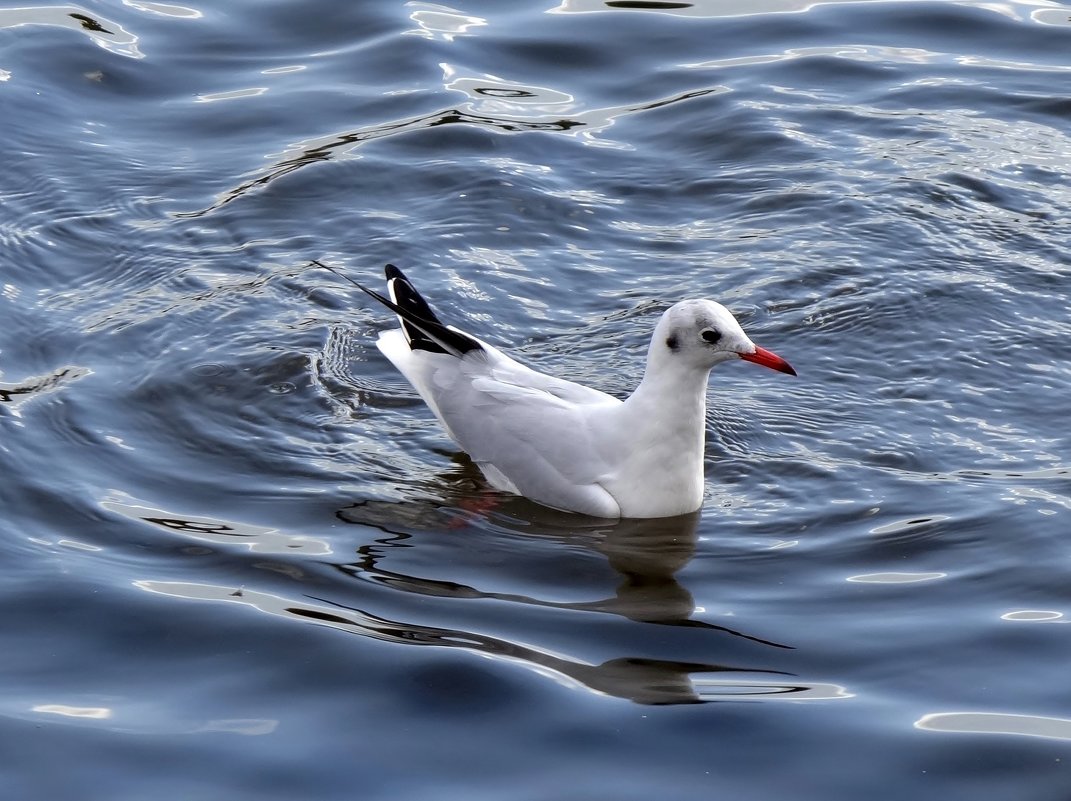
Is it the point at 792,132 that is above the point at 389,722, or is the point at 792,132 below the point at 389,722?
above

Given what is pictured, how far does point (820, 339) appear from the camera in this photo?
25.3 feet

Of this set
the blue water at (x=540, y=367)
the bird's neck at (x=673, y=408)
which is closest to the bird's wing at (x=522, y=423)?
the blue water at (x=540, y=367)

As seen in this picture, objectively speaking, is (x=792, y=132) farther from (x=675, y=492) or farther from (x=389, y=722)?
(x=389, y=722)

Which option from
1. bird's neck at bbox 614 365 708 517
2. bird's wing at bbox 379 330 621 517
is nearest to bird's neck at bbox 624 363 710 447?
bird's neck at bbox 614 365 708 517

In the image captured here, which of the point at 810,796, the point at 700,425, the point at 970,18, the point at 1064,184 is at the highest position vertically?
the point at 970,18

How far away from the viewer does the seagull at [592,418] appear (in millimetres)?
6285

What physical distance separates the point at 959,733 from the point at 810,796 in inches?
21.6

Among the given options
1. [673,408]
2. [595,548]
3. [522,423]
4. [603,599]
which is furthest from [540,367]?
[603,599]

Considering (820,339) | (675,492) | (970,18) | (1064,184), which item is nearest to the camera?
(675,492)

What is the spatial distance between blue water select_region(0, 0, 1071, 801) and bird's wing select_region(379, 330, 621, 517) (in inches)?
5.6

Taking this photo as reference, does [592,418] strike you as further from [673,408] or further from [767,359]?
[767,359]

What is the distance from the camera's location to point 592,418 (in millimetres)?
6609

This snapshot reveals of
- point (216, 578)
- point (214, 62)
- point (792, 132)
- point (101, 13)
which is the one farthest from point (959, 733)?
point (101, 13)

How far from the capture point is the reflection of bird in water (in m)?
5.75
